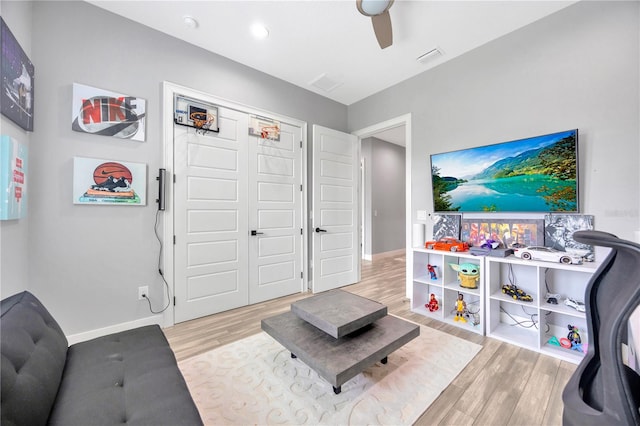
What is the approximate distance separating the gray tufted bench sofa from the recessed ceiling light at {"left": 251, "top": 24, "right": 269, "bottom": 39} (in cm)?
268

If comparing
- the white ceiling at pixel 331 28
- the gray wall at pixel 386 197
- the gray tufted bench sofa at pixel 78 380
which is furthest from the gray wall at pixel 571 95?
the gray tufted bench sofa at pixel 78 380

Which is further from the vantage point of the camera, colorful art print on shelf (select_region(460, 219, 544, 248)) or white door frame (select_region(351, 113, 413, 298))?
white door frame (select_region(351, 113, 413, 298))

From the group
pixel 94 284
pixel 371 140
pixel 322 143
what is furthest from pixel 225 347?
pixel 371 140

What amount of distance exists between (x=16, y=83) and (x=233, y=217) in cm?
187

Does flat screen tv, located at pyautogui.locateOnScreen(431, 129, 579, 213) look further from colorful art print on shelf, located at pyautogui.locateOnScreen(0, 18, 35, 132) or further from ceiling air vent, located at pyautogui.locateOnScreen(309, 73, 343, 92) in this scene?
colorful art print on shelf, located at pyautogui.locateOnScreen(0, 18, 35, 132)

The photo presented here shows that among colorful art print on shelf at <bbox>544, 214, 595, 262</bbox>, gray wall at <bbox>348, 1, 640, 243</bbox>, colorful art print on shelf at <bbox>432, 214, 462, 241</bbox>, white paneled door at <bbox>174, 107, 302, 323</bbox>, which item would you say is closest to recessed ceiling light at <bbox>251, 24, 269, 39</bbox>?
white paneled door at <bbox>174, 107, 302, 323</bbox>

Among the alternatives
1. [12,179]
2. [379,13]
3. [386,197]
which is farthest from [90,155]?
[386,197]

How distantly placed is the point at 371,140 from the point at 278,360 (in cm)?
513

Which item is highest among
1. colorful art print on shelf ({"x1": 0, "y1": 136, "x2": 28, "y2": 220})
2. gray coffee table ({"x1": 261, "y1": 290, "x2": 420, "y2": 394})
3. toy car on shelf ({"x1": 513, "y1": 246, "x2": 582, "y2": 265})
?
colorful art print on shelf ({"x1": 0, "y1": 136, "x2": 28, "y2": 220})

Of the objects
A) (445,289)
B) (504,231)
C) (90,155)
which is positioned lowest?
(445,289)

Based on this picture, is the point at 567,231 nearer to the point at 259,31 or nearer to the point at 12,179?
the point at 259,31

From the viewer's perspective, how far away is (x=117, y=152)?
229 centimetres

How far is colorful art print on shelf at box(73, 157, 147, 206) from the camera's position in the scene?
212cm

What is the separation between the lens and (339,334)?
5.16 feet
